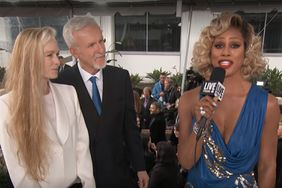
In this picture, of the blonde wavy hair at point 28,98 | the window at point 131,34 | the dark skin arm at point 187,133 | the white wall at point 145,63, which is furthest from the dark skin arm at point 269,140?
the window at point 131,34

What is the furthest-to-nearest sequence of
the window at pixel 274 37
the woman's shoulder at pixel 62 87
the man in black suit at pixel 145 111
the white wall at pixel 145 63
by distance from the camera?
the white wall at pixel 145 63
the window at pixel 274 37
the man in black suit at pixel 145 111
the woman's shoulder at pixel 62 87

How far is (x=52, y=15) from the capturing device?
4504 mm

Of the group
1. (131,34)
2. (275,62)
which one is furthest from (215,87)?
(131,34)

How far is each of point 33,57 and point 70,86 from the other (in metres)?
0.28

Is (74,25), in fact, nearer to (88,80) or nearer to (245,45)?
(88,80)

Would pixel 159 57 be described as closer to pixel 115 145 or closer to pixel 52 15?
pixel 52 15

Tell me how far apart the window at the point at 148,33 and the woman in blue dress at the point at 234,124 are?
28.5 ft

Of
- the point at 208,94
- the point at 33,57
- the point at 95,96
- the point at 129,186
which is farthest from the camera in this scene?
the point at 129,186

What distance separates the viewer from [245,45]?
1.26m

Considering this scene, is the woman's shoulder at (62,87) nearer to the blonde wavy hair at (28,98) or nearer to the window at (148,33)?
the blonde wavy hair at (28,98)

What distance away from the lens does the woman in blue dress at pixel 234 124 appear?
1233 mm

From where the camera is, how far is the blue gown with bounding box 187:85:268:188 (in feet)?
4.09

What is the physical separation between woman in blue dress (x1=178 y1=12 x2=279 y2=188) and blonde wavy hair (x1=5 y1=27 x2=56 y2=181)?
2.12 feet

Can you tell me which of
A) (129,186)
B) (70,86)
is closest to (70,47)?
(70,86)
